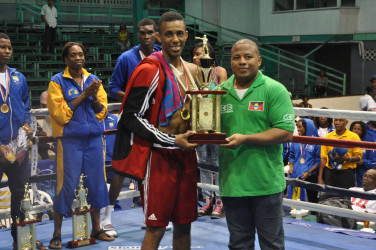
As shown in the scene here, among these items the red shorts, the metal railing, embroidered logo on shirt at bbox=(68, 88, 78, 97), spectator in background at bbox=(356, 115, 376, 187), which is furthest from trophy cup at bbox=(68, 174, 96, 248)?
the metal railing

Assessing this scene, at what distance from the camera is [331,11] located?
19.7 meters

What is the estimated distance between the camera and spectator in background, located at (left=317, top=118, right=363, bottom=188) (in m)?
6.90

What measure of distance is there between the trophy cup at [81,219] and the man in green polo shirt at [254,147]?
174 cm

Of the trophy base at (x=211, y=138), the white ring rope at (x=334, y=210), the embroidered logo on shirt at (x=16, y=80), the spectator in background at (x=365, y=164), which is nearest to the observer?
the trophy base at (x=211, y=138)

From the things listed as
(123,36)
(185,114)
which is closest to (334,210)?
(185,114)

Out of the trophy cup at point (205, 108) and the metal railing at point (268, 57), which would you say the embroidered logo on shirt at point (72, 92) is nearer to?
the trophy cup at point (205, 108)

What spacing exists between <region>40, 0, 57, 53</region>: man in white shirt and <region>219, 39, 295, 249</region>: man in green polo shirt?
42.3 ft

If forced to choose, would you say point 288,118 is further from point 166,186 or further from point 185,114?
point 166,186

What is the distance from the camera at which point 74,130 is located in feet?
15.2

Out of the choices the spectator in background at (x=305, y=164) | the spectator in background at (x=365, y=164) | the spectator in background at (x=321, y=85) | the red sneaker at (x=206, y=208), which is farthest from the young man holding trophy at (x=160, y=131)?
the spectator in background at (x=321, y=85)

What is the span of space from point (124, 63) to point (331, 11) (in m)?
16.0

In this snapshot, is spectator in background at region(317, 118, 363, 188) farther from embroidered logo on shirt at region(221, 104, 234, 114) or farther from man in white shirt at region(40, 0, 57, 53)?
man in white shirt at region(40, 0, 57, 53)

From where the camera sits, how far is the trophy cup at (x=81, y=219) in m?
4.72

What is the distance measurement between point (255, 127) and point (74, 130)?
1.82m
